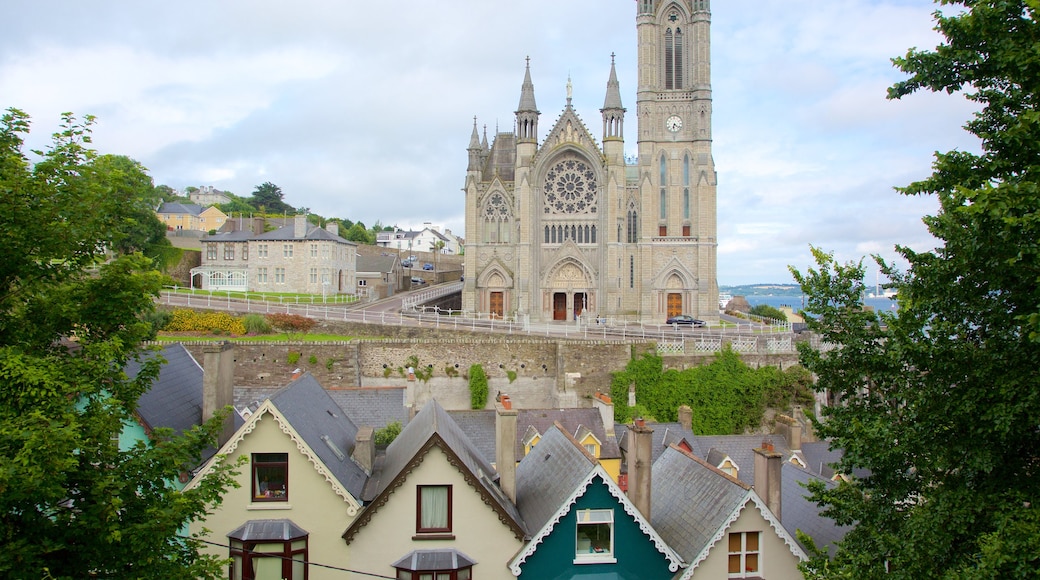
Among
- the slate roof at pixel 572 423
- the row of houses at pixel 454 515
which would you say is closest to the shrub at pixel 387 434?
the slate roof at pixel 572 423

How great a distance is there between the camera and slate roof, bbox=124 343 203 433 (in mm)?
14367

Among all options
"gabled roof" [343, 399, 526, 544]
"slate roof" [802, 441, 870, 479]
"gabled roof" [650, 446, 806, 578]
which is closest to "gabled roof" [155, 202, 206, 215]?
"slate roof" [802, 441, 870, 479]

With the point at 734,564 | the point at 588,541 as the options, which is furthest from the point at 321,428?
the point at 734,564

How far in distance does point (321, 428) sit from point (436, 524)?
3136mm

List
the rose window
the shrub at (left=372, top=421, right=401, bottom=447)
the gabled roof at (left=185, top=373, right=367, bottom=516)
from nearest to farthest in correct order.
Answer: the gabled roof at (left=185, top=373, right=367, bottom=516)
the shrub at (left=372, top=421, right=401, bottom=447)
the rose window

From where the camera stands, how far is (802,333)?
4353 cm

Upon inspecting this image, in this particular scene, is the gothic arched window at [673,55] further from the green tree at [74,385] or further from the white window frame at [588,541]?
the green tree at [74,385]

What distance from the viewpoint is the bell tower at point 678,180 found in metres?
54.0

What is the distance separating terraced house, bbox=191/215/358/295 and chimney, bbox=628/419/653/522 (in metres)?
46.0

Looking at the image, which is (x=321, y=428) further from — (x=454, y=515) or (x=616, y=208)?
(x=616, y=208)

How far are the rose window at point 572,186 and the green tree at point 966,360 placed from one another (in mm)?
45215

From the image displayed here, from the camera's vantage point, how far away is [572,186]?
55500 mm

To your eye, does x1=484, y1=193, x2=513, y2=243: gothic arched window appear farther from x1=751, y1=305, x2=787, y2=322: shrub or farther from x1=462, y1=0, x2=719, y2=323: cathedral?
x1=751, y1=305, x2=787, y2=322: shrub

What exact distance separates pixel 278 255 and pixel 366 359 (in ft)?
78.6
